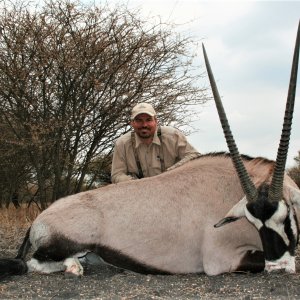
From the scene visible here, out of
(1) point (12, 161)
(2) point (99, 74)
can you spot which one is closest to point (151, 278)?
(2) point (99, 74)

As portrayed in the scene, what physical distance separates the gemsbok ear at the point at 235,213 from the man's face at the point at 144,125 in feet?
7.03

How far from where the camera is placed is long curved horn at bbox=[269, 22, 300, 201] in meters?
3.86

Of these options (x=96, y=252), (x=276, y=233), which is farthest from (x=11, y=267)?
(x=276, y=233)

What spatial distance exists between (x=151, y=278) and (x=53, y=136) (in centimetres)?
701

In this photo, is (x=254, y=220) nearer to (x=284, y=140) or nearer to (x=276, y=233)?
(x=276, y=233)

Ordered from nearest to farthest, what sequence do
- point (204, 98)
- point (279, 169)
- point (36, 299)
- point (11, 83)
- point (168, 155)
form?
point (36, 299), point (279, 169), point (168, 155), point (11, 83), point (204, 98)

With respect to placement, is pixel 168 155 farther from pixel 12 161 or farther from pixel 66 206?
pixel 12 161

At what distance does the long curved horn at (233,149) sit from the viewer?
4.09 metres

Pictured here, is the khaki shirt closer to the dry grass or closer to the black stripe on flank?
the dry grass

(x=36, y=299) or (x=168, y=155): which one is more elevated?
(x=168, y=155)

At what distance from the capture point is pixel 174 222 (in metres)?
4.44

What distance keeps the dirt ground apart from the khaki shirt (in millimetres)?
1904

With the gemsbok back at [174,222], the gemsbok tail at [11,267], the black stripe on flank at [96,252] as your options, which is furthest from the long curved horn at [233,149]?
the gemsbok tail at [11,267]

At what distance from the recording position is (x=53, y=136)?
10.9 m
